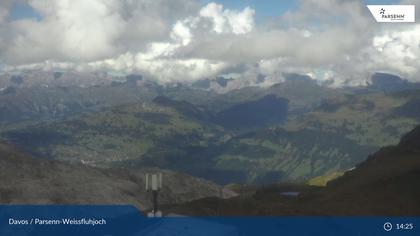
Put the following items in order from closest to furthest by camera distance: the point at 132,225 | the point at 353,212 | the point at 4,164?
the point at 132,225 → the point at 353,212 → the point at 4,164

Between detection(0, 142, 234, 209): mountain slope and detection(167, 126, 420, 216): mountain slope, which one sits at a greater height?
detection(0, 142, 234, 209): mountain slope

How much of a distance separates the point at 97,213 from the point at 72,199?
27218 mm

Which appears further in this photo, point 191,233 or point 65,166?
point 65,166

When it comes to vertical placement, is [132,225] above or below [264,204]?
below

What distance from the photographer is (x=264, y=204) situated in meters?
121

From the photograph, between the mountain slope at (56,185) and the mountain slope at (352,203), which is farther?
the mountain slope at (56,185)

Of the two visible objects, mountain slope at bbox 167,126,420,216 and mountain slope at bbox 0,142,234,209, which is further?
mountain slope at bbox 0,142,234,209

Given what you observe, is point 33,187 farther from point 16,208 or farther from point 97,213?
point 97,213

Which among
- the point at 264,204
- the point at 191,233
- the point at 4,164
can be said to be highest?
the point at 4,164

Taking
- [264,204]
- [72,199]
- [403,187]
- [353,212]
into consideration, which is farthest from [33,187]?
[403,187]

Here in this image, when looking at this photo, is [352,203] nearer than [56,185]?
Yes

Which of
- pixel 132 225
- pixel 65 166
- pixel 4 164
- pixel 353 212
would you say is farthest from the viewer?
pixel 65 166

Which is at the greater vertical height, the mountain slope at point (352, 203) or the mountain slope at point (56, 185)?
the mountain slope at point (56, 185)

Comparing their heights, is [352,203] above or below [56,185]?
below
